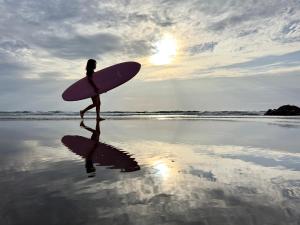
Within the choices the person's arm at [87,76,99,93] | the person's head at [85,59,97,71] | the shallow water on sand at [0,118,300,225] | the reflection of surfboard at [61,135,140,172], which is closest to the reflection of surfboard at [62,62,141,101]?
the person's arm at [87,76,99,93]

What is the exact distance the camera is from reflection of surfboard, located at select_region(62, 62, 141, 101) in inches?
759

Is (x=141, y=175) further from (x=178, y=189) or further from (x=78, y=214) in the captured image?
(x=78, y=214)

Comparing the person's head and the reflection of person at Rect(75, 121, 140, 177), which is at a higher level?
the person's head

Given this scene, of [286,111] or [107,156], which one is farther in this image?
[286,111]

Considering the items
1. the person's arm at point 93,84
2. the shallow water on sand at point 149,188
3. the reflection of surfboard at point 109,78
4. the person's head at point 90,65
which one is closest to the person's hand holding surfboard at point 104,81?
the reflection of surfboard at point 109,78

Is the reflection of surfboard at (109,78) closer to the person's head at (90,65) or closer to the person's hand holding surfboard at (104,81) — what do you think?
the person's hand holding surfboard at (104,81)

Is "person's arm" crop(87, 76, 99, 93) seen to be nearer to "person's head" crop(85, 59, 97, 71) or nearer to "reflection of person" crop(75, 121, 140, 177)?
"person's head" crop(85, 59, 97, 71)

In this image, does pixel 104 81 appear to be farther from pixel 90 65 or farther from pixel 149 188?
pixel 149 188

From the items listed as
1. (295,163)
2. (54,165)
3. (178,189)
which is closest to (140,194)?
(178,189)

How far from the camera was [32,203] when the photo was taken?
3.39 metres

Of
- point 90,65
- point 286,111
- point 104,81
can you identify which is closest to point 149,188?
point 90,65

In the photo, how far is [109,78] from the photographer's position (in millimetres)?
Result: 19656

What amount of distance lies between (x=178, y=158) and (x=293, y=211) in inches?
133

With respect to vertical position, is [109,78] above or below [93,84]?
above
